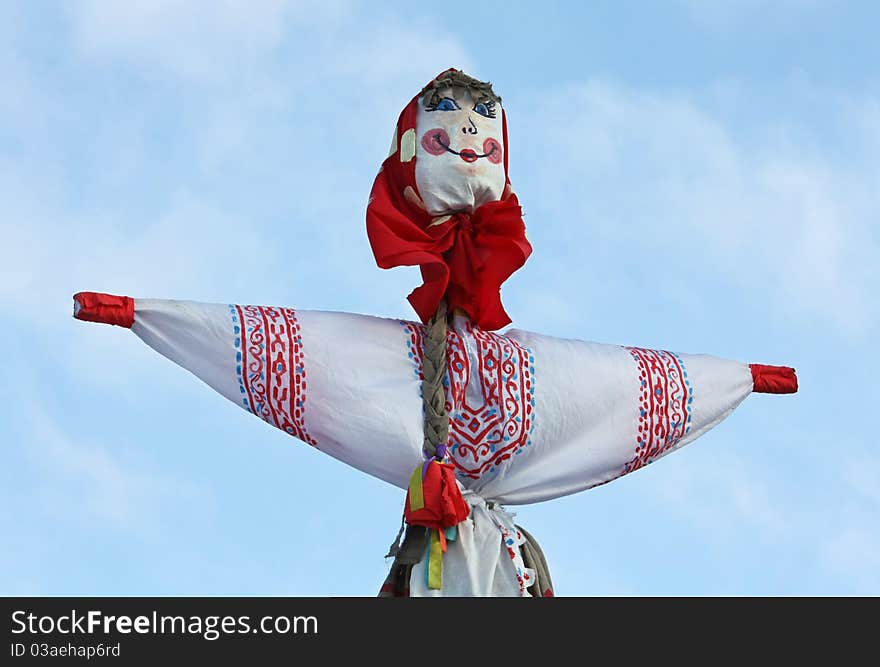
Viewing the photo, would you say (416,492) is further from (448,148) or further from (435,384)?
(448,148)

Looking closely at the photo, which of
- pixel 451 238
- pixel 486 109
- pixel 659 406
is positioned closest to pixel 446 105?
pixel 486 109

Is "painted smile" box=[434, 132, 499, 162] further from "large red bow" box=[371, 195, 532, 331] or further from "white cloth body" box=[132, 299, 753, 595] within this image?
"white cloth body" box=[132, 299, 753, 595]

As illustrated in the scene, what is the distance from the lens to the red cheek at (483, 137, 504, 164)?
12.4 ft

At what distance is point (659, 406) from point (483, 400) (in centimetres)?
41

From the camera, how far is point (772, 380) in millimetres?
4023

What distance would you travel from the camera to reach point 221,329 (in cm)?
361

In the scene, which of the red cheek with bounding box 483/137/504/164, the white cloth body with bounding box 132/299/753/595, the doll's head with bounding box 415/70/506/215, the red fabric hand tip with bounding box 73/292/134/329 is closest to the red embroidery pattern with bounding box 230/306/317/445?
the white cloth body with bounding box 132/299/753/595

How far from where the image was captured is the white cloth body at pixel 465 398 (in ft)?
11.8

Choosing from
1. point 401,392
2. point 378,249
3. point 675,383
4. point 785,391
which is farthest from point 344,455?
point 785,391

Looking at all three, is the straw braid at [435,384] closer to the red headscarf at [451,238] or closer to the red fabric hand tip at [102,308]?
the red headscarf at [451,238]

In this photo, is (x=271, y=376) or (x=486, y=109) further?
(x=486, y=109)

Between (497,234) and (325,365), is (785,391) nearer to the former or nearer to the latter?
(497,234)

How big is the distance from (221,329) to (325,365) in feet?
0.71
